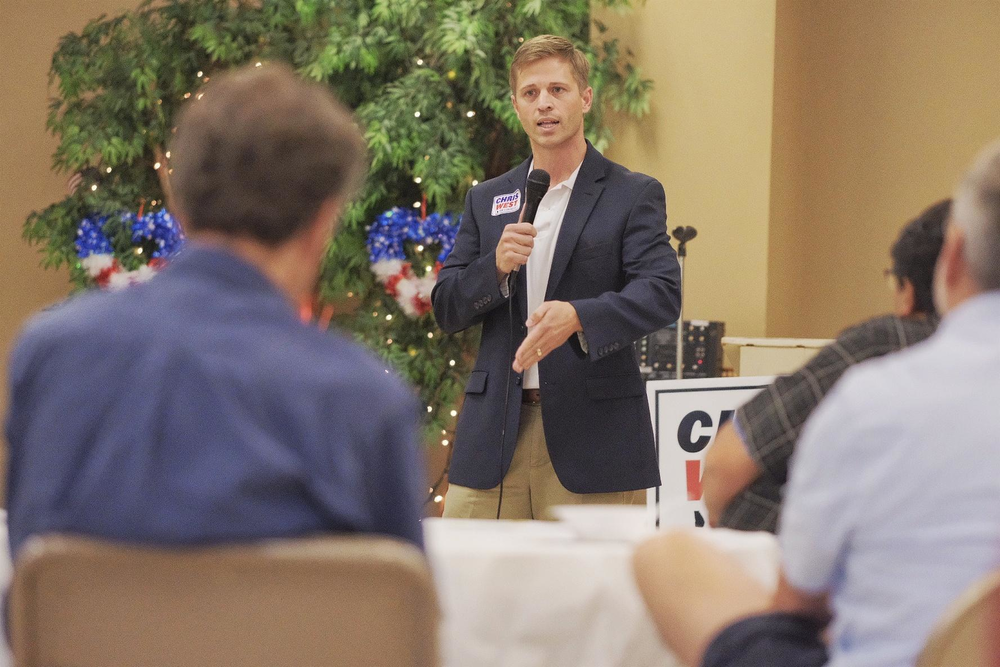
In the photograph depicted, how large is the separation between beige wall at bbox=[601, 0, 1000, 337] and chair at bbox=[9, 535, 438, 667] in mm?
3817

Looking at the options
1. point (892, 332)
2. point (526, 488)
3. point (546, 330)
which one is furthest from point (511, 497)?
point (892, 332)

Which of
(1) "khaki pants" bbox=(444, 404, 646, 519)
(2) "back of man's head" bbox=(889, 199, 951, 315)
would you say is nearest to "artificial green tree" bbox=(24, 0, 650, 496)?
(1) "khaki pants" bbox=(444, 404, 646, 519)

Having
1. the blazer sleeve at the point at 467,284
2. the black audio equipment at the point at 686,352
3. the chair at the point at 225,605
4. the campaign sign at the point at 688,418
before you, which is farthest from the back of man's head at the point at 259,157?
the black audio equipment at the point at 686,352

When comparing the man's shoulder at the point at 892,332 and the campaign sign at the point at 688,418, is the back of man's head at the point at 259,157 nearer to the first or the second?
the man's shoulder at the point at 892,332

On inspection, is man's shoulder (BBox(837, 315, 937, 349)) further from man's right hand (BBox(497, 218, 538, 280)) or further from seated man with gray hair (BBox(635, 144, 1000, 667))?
man's right hand (BBox(497, 218, 538, 280))

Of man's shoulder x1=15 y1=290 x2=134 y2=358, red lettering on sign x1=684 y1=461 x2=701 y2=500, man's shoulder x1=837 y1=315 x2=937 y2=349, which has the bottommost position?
red lettering on sign x1=684 y1=461 x2=701 y2=500

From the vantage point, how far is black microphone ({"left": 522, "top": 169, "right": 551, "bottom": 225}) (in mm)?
2502

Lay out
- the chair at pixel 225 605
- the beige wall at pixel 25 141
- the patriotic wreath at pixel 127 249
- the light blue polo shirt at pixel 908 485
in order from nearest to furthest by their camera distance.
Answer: the chair at pixel 225 605, the light blue polo shirt at pixel 908 485, the patriotic wreath at pixel 127 249, the beige wall at pixel 25 141

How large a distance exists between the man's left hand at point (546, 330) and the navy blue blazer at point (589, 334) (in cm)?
4

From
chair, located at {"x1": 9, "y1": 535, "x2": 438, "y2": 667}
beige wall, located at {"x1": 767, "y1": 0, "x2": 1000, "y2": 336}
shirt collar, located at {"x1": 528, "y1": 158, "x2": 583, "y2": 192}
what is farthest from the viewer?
beige wall, located at {"x1": 767, "y1": 0, "x2": 1000, "y2": 336}

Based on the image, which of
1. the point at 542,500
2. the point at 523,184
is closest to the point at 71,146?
the point at 523,184

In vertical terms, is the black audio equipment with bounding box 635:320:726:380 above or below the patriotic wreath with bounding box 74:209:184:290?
below

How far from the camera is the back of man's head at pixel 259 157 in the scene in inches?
40.8

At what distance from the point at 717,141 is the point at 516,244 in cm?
249
